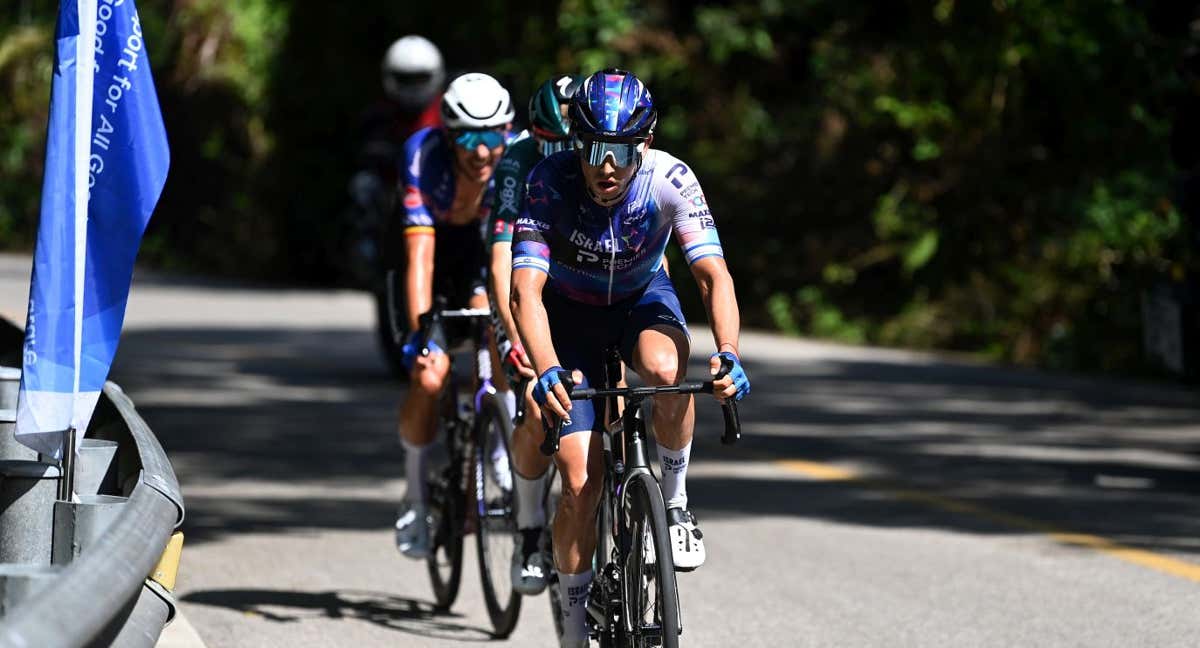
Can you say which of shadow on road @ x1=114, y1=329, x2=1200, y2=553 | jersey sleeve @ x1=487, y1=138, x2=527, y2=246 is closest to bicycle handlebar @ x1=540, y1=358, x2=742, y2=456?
jersey sleeve @ x1=487, y1=138, x2=527, y2=246

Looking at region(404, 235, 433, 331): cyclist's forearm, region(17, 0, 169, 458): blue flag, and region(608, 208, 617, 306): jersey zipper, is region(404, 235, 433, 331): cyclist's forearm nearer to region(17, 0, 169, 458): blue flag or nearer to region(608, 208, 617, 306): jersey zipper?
region(608, 208, 617, 306): jersey zipper

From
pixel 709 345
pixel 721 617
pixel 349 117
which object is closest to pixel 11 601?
pixel 721 617

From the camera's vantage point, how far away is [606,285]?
6152 mm

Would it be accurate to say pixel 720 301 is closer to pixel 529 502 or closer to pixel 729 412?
pixel 729 412

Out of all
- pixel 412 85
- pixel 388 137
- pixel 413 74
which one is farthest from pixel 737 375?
pixel 388 137

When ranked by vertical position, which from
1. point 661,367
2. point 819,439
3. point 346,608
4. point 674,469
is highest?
point 661,367

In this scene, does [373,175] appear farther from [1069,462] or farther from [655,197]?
[655,197]

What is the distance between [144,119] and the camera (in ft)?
19.0

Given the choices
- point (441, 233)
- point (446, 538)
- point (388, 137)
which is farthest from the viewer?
point (388, 137)

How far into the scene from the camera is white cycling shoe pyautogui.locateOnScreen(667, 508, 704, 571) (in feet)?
18.2

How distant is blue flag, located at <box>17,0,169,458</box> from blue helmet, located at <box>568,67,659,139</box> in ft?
3.86

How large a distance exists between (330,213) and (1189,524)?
74.6 ft

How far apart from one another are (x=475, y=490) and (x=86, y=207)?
258cm

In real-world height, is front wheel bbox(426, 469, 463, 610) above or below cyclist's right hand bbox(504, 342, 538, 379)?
below
